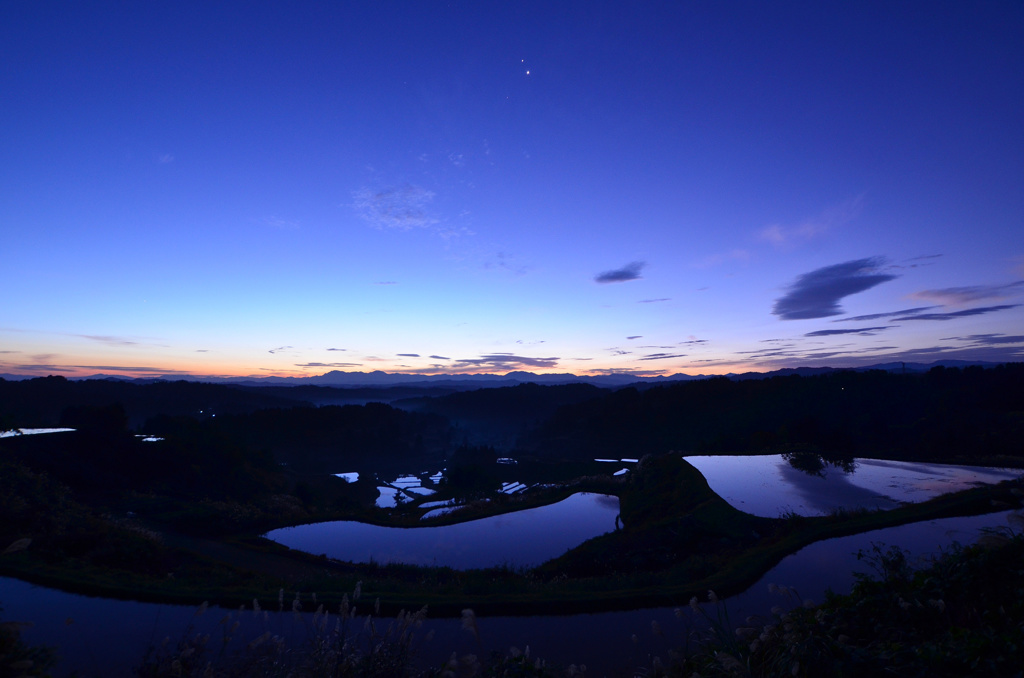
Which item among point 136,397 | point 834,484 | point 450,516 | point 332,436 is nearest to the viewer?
point 834,484

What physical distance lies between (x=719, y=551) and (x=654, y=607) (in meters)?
6.22

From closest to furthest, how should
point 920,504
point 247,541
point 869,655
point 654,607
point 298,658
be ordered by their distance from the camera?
point 869,655 → point 298,658 → point 654,607 → point 920,504 → point 247,541

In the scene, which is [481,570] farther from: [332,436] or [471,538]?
[332,436]

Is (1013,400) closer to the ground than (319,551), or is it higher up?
higher up

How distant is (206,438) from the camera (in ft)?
153

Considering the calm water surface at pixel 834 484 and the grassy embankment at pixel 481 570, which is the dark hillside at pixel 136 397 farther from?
the calm water surface at pixel 834 484

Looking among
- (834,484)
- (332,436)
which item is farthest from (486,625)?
(332,436)

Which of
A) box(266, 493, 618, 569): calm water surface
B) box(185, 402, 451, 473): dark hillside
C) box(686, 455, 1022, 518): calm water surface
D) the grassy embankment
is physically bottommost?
box(185, 402, 451, 473): dark hillside

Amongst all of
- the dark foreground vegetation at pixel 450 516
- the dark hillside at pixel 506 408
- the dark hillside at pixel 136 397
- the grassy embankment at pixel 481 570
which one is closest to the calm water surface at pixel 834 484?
the dark foreground vegetation at pixel 450 516

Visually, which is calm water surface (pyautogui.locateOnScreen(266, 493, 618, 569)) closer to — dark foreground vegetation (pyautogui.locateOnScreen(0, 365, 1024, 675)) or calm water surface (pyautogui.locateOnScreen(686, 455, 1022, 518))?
dark foreground vegetation (pyautogui.locateOnScreen(0, 365, 1024, 675))

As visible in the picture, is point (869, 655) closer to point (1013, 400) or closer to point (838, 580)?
point (838, 580)

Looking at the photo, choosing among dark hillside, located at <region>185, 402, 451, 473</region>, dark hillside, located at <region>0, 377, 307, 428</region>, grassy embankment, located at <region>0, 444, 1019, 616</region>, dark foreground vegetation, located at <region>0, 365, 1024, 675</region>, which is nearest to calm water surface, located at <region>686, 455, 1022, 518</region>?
dark foreground vegetation, located at <region>0, 365, 1024, 675</region>

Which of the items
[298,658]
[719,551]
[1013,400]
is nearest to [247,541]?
[298,658]

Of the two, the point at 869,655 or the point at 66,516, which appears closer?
the point at 869,655
